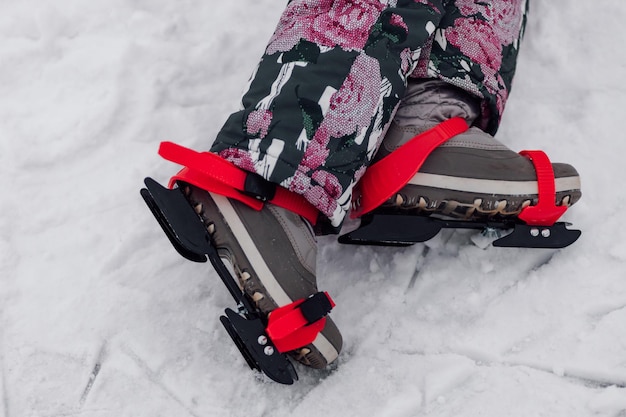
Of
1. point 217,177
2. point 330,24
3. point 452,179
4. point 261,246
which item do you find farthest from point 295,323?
point 330,24

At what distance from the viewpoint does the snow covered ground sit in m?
0.90

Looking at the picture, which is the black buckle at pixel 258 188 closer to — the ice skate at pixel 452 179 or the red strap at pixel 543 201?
the ice skate at pixel 452 179

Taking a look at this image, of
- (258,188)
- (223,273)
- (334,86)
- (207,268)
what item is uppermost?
(334,86)

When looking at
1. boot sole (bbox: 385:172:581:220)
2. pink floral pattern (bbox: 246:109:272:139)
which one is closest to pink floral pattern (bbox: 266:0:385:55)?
pink floral pattern (bbox: 246:109:272:139)

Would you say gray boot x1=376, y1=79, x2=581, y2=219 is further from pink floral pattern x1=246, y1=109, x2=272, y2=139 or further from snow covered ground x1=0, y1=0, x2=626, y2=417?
pink floral pattern x1=246, y1=109, x2=272, y2=139

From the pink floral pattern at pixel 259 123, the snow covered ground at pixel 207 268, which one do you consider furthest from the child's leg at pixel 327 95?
the snow covered ground at pixel 207 268

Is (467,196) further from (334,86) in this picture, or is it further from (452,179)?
(334,86)

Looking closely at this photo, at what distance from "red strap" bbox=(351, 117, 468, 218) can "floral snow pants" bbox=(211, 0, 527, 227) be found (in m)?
0.04

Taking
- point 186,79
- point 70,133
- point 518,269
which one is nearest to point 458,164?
point 518,269

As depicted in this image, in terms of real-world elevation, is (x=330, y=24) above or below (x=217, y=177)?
above

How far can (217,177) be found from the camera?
813 mm

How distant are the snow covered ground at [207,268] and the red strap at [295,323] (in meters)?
0.11

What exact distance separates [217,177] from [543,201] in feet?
1.62

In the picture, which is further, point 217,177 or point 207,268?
point 207,268
